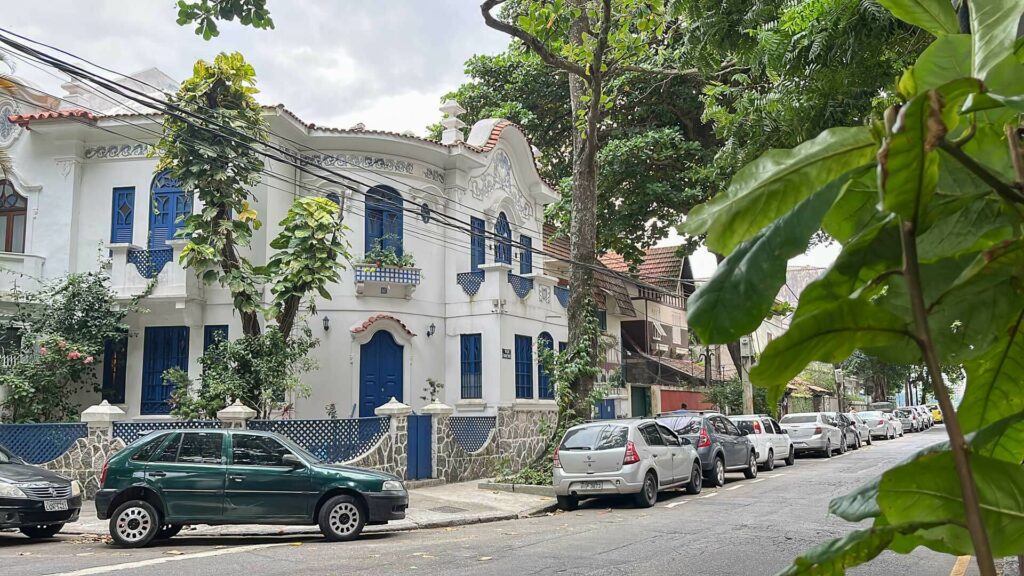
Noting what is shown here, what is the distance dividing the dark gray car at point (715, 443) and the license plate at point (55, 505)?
11.9 meters

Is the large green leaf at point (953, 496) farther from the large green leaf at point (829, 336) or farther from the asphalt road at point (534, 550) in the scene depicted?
the asphalt road at point (534, 550)

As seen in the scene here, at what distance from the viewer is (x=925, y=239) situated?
4.04ft

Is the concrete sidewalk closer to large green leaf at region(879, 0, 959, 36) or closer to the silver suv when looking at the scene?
the silver suv

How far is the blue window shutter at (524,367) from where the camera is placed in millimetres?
22906

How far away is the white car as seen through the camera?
77.2ft

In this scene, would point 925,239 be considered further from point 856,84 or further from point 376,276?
point 376,276

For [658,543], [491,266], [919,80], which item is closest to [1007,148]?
[919,80]

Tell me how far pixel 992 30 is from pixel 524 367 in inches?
874

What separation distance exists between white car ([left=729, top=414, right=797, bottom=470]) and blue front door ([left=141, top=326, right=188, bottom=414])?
13.9m

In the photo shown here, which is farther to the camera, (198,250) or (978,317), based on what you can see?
(198,250)

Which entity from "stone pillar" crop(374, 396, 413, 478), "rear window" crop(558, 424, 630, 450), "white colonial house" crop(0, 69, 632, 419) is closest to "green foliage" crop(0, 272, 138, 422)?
"white colonial house" crop(0, 69, 632, 419)

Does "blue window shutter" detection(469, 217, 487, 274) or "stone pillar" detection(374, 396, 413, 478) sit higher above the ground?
"blue window shutter" detection(469, 217, 487, 274)

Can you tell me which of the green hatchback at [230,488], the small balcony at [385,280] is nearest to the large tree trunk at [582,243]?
the small balcony at [385,280]

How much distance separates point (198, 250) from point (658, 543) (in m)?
11.1
